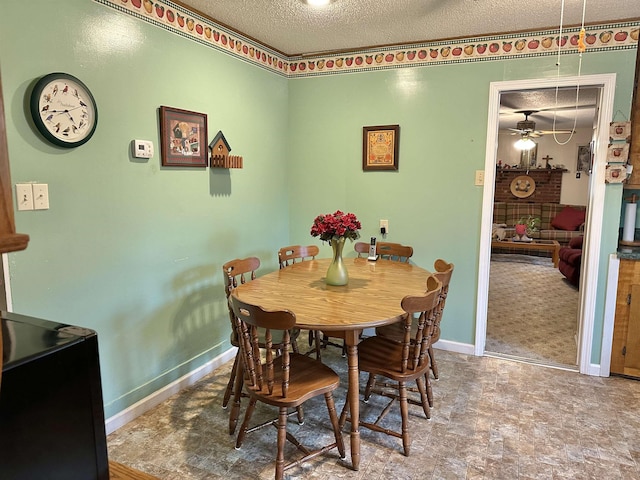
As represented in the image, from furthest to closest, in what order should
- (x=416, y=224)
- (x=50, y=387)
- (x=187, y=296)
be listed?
1. (x=416, y=224)
2. (x=187, y=296)
3. (x=50, y=387)

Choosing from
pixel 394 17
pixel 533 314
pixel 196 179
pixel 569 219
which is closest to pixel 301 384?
pixel 196 179

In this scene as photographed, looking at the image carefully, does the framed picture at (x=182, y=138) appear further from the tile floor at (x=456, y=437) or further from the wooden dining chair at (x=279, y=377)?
the tile floor at (x=456, y=437)

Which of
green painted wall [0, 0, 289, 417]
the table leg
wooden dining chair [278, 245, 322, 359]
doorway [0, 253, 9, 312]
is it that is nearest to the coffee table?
→ wooden dining chair [278, 245, 322, 359]

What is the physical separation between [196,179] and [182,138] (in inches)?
11.4

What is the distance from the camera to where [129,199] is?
2.39m

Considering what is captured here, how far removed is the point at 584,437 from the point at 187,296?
2.46 meters

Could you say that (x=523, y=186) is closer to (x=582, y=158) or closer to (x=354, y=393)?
(x=582, y=158)

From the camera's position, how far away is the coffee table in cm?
681

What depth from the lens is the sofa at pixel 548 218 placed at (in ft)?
25.0

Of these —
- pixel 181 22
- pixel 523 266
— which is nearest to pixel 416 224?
Answer: pixel 181 22

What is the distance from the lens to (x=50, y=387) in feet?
2.73

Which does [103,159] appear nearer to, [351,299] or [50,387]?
[351,299]

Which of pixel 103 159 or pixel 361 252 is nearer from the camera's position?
pixel 103 159

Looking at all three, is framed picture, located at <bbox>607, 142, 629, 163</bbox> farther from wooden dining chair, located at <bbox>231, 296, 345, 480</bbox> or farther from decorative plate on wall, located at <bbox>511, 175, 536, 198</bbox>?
decorative plate on wall, located at <bbox>511, 175, 536, 198</bbox>
